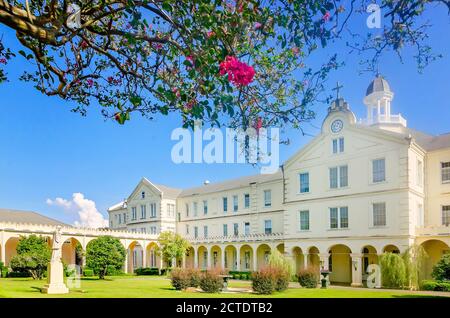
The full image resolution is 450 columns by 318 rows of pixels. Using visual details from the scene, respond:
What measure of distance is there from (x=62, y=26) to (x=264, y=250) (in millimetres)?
30065

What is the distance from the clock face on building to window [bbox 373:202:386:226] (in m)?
4.16

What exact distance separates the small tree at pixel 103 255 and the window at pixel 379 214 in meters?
14.4

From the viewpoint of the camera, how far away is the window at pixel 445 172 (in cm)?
2337

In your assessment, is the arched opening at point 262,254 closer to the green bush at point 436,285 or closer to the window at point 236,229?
the window at point 236,229

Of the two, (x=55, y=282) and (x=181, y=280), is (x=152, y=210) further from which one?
(x=55, y=282)

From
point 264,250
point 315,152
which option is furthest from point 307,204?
point 264,250

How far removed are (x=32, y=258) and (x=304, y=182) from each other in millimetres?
14986

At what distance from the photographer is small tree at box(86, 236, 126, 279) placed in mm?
27328

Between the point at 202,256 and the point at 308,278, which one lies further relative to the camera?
the point at 202,256

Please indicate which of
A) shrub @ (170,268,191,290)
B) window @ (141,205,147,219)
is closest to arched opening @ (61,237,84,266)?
window @ (141,205,147,219)

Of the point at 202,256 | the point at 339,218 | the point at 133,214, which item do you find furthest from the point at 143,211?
the point at 339,218

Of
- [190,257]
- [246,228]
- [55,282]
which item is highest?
[55,282]

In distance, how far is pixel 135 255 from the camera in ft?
128
